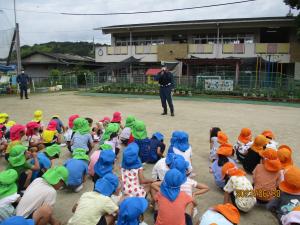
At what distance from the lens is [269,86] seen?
17234 mm

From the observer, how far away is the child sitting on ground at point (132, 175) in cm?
388

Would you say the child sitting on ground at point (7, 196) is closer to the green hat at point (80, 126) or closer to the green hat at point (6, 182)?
the green hat at point (6, 182)

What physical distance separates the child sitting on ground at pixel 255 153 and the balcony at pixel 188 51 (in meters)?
20.5

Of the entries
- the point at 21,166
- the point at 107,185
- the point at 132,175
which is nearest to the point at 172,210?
the point at 107,185

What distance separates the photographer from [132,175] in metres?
3.93

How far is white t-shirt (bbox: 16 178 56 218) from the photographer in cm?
323

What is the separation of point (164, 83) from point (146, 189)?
22.4ft

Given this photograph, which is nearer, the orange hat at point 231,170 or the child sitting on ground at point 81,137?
the orange hat at point 231,170

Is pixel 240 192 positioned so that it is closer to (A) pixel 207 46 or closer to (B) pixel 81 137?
(B) pixel 81 137

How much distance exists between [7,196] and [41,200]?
0.38 meters

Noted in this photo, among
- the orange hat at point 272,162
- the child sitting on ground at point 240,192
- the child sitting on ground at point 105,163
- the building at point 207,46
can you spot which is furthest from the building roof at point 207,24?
the child sitting on ground at point 105,163

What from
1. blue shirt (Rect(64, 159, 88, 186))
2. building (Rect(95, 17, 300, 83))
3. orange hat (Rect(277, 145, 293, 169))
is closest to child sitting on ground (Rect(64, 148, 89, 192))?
blue shirt (Rect(64, 159, 88, 186))

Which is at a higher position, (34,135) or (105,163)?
(105,163)

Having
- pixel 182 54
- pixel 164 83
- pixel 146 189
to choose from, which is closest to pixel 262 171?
pixel 146 189
